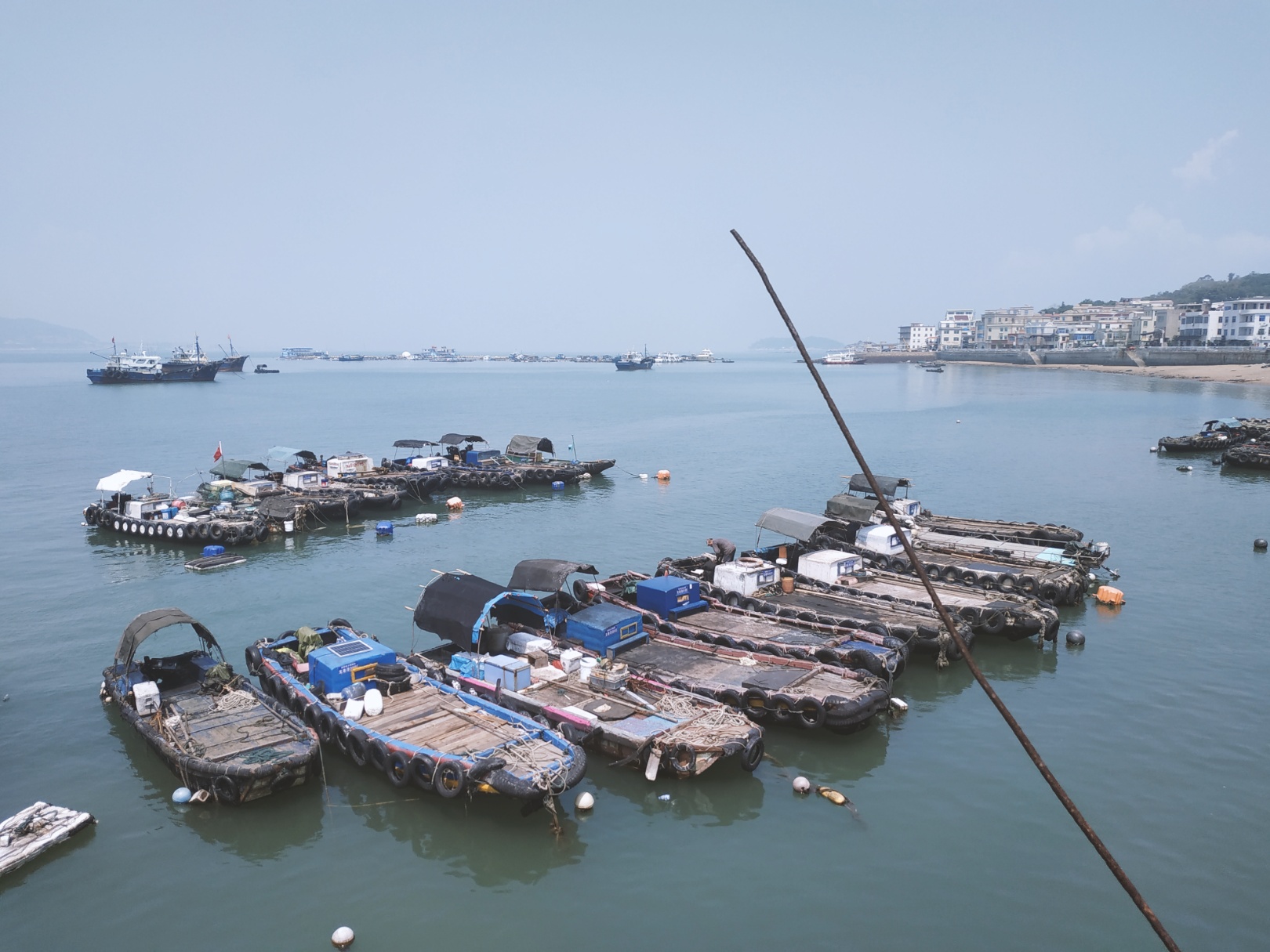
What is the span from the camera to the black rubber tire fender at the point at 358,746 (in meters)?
17.6

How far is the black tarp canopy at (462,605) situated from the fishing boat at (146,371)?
558 ft

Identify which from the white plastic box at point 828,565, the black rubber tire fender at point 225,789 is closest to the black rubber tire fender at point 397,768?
the black rubber tire fender at point 225,789

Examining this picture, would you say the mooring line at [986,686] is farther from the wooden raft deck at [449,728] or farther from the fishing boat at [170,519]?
the fishing boat at [170,519]

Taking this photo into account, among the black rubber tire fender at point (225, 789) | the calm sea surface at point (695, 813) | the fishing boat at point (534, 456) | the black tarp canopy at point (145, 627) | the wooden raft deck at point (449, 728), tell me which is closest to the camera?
the calm sea surface at point (695, 813)

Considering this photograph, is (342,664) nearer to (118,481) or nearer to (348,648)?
(348,648)

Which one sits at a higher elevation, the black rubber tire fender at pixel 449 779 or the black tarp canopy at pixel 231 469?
the black tarp canopy at pixel 231 469

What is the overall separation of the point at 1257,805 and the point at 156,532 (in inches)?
1783

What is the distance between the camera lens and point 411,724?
59.7 feet

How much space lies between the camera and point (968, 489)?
182 ft

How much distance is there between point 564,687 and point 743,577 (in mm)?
9439

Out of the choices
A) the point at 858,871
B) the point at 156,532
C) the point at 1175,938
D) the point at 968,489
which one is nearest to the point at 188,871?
the point at 858,871

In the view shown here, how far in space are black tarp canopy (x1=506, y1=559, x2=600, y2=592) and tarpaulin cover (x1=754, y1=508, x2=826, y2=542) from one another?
34.3ft

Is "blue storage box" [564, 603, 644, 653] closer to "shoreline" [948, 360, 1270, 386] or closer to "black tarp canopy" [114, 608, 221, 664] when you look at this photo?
"black tarp canopy" [114, 608, 221, 664]

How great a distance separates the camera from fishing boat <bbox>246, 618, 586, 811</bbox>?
15.9 metres
